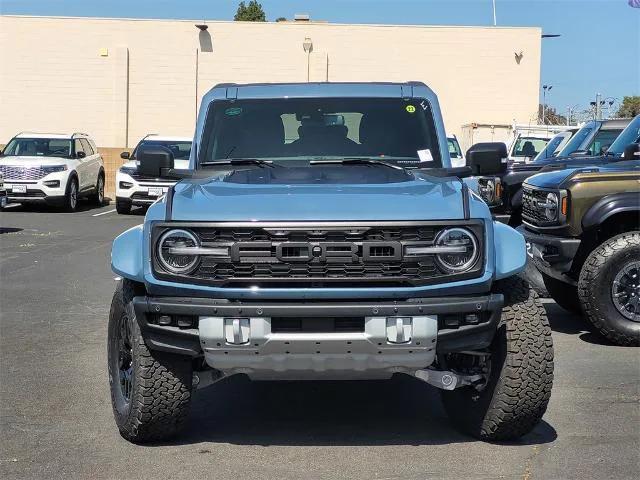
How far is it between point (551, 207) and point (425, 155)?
7.70 feet

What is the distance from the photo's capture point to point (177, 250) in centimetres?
474

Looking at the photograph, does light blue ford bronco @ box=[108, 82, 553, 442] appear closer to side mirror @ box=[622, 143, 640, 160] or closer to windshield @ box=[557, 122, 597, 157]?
side mirror @ box=[622, 143, 640, 160]

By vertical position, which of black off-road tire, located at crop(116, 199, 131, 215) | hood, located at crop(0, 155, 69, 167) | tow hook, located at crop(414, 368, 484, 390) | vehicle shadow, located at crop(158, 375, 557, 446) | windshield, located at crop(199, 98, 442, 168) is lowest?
black off-road tire, located at crop(116, 199, 131, 215)

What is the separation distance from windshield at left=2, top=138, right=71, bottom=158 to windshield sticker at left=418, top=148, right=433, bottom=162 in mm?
17742

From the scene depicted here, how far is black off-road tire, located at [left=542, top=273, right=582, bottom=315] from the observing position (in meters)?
9.20

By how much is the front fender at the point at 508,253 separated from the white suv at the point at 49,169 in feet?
59.2

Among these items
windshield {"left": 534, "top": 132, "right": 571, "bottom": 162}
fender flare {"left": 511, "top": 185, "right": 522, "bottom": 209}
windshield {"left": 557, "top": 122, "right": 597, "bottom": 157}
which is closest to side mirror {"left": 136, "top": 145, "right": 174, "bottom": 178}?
fender flare {"left": 511, "top": 185, "right": 522, "bottom": 209}

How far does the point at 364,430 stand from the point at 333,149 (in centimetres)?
184

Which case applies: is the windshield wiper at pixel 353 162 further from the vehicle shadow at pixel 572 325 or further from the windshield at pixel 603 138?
the windshield at pixel 603 138

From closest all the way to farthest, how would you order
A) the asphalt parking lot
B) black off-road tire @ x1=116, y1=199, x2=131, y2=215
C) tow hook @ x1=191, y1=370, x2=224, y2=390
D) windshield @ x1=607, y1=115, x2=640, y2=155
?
the asphalt parking lot < tow hook @ x1=191, y1=370, x2=224, y2=390 < windshield @ x1=607, y1=115, x2=640, y2=155 < black off-road tire @ x1=116, y1=199, x2=131, y2=215

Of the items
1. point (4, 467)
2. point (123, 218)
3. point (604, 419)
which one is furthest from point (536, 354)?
point (123, 218)

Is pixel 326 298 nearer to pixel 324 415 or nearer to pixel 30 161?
pixel 324 415

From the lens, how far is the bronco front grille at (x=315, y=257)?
4684mm

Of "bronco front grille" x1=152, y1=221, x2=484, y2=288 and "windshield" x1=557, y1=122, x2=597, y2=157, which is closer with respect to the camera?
"bronco front grille" x1=152, y1=221, x2=484, y2=288
